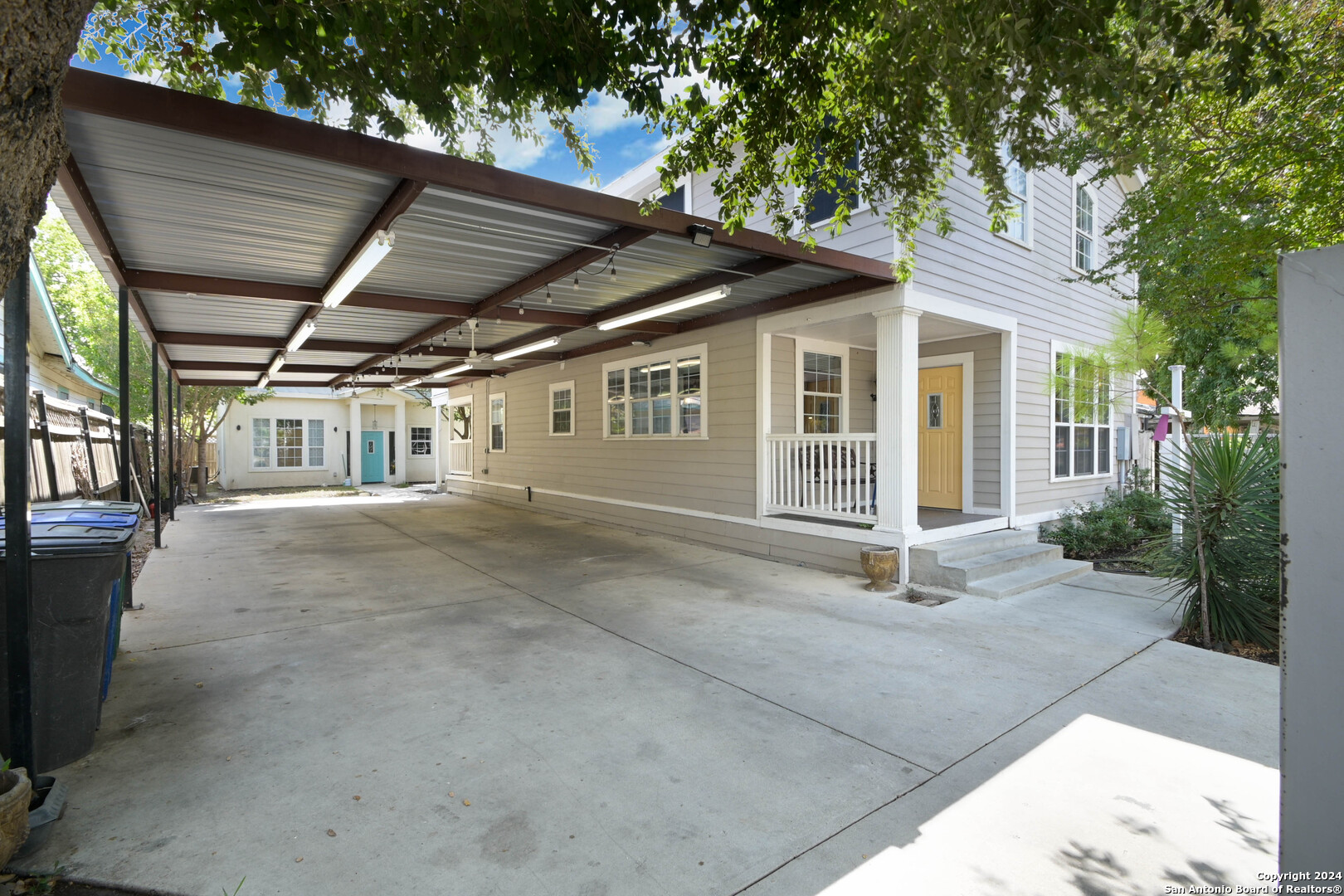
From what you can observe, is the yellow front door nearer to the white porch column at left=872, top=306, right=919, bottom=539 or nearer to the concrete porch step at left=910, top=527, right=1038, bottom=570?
the concrete porch step at left=910, top=527, right=1038, bottom=570

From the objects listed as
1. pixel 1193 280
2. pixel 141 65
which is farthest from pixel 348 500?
pixel 1193 280

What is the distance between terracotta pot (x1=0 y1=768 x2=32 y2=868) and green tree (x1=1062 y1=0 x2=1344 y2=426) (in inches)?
218

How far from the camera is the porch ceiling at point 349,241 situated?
3.39 m

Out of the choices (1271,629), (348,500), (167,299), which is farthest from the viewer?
(348,500)

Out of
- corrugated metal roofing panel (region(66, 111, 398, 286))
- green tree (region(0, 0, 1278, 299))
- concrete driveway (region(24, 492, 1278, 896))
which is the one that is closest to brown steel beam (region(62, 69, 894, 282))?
green tree (region(0, 0, 1278, 299))

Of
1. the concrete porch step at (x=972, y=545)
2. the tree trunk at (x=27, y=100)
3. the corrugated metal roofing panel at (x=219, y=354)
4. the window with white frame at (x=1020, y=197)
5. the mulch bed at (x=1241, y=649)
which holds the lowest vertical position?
the mulch bed at (x=1241, y=649)

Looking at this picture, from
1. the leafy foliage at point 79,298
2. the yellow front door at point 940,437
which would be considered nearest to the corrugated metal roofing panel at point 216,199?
the yellow front door at point 940,437

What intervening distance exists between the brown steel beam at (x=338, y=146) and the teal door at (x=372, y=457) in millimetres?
18776

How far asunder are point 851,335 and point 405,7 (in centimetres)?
614

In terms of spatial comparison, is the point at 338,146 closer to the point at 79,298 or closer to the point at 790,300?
the point at 790,300

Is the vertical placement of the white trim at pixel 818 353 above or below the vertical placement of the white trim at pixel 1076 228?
below

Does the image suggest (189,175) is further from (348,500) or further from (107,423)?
(348,500)

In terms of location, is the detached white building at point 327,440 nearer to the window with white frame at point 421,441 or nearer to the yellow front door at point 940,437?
the window with white frame at point 421,441

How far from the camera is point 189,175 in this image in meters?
3.91
